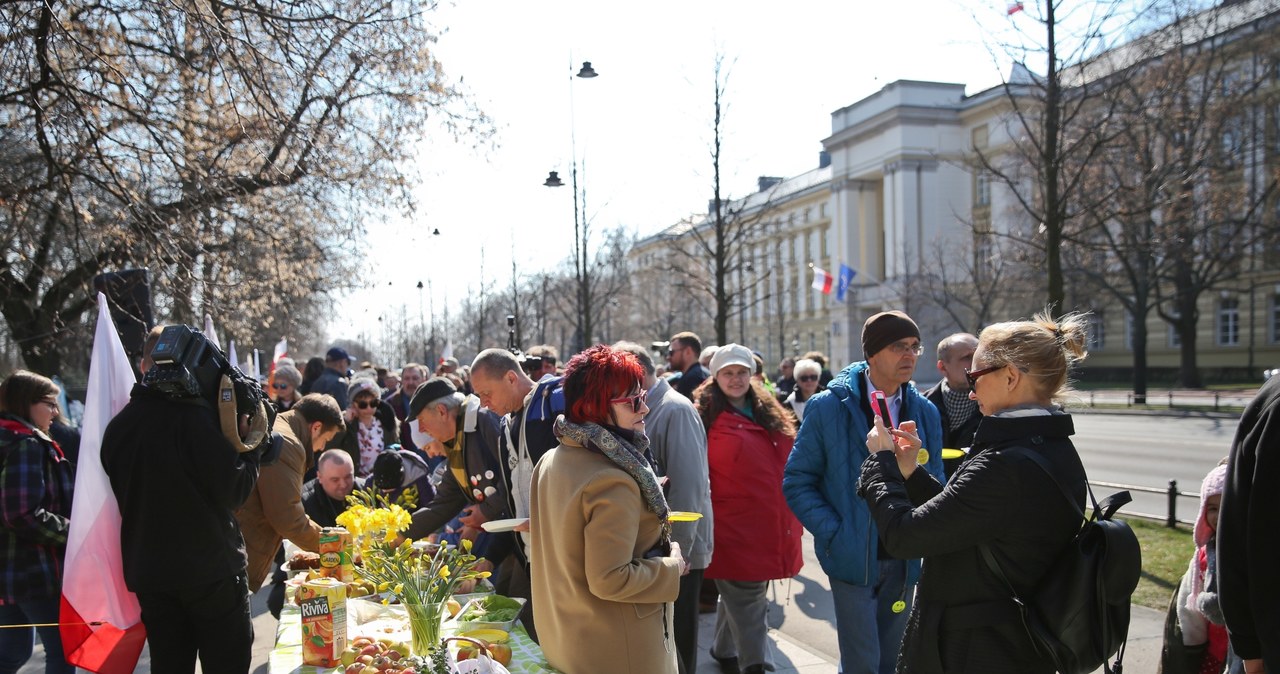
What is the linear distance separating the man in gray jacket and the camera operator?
2.02 meters

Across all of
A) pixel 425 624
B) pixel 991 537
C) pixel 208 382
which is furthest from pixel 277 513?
pixel 991 537

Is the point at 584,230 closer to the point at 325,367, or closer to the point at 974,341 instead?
the point at 325,367

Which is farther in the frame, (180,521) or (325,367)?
(325,367)

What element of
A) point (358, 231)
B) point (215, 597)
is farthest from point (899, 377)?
point (358, 231)

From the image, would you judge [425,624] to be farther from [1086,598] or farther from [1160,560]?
[1160,560]

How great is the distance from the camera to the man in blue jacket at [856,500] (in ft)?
13.2

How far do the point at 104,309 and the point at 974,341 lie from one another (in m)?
4.87

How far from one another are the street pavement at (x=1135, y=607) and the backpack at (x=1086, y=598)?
118 inches

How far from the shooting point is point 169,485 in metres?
3.47

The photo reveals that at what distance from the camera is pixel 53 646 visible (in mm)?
4531

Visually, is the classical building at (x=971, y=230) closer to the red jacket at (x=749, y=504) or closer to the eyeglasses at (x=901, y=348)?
the red jacket at (x=749, y=504)

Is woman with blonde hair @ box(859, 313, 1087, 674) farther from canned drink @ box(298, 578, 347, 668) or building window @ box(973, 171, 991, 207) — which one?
building window @ box(973, 171, 991, 207)

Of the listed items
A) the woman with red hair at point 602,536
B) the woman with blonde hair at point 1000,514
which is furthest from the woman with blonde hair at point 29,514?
the woman with blonde hair at point 1000,514

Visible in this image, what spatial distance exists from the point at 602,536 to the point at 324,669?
4.87 feet
